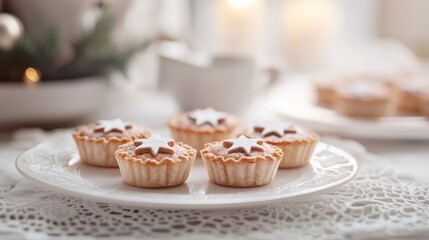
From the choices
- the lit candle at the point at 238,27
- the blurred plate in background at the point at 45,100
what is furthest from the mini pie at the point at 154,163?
the lit candle at the point at 238,27

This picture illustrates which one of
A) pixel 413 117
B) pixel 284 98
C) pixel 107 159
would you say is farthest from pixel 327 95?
pixel 107 159

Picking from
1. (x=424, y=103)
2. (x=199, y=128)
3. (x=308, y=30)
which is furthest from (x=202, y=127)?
(x=308, y=30)

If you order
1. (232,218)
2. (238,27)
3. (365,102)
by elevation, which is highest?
(238,27)

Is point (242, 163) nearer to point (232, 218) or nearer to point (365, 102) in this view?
point (232, 218)

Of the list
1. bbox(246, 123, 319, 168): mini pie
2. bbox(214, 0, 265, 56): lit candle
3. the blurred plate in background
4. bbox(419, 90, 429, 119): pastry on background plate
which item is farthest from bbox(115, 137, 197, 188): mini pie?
bbox(214, 0, 265, 56): lit candle


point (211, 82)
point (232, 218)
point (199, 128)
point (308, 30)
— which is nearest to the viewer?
point (232, 218)

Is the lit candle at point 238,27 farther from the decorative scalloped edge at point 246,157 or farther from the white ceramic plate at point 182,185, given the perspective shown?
the decorative scalloped edge at point 246,157

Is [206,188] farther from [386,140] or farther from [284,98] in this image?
[284,98]
